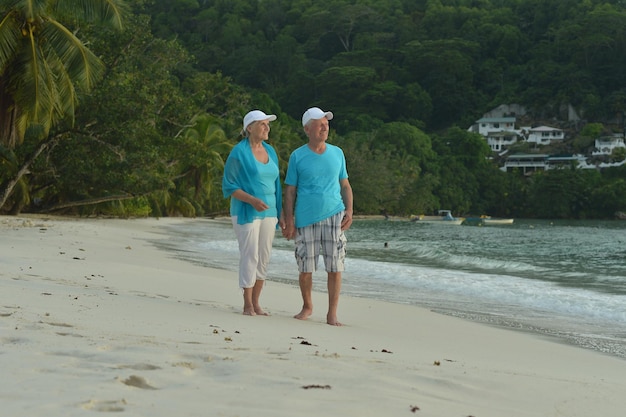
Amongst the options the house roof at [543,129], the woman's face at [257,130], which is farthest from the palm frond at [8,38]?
the house roof at [543,129]

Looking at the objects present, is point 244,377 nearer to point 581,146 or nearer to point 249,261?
point 249,261

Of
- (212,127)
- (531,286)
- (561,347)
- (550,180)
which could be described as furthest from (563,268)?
(550,180)

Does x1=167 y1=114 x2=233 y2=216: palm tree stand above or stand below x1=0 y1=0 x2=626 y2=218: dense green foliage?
below

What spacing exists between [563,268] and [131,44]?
47.7 feet

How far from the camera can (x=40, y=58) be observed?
14727 mm

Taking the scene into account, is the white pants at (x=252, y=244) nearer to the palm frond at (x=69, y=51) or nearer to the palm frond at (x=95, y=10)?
the palm frond at (x=95, y=10)

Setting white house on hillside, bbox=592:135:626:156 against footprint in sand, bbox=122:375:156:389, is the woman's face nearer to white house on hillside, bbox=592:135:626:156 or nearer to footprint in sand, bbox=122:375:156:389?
footprint in sand, bbox=122:375:156:389

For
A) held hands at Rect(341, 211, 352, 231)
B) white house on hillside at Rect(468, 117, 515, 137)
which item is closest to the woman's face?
held hands at Rect(341, 211, 352, 231)

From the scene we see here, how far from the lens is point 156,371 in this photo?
10.9 feet

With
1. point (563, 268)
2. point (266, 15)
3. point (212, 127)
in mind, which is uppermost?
point (266, 15)

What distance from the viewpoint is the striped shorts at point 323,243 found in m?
5.87

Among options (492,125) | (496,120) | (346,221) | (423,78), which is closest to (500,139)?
(492,125)

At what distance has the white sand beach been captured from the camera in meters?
2.98

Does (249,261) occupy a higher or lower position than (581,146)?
lower
